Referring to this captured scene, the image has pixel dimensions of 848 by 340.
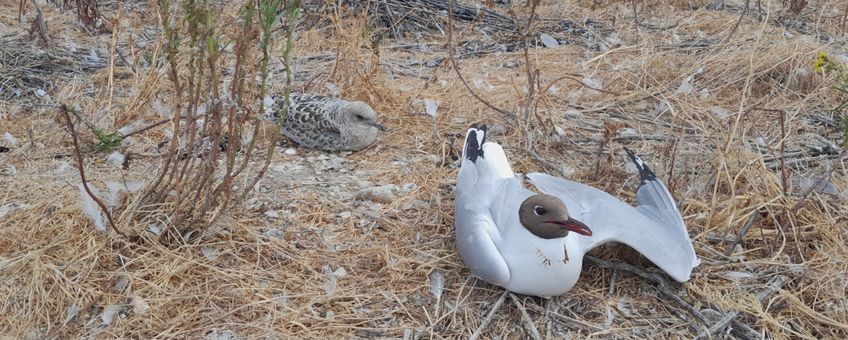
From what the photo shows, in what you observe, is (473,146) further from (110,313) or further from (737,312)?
(110,313)

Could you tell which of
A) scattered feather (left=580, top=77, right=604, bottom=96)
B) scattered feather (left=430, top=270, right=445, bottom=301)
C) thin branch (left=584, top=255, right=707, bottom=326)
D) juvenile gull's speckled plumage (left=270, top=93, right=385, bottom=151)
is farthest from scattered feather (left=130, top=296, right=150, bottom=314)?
scattered feather (left=580, top=77, right=604, bottom=96)

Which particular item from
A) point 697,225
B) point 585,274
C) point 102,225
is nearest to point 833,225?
point 697,225

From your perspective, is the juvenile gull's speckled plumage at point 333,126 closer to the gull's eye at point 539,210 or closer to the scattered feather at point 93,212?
the scattered feather at point 93,212

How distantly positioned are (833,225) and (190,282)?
2.67 m

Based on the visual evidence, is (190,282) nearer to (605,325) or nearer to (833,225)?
(605,325)

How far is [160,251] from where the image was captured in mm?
2959

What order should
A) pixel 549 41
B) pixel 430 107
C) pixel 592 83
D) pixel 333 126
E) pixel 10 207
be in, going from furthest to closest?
pixel 549 41 → pixel 592 83 → pixel 430 107 → pixel 333 126 → pixel 10 207

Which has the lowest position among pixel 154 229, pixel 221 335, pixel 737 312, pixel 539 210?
pixel 737 312

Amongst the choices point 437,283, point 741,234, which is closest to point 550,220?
point 437,283

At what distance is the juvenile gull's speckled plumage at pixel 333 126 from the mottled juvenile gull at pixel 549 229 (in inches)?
38.5

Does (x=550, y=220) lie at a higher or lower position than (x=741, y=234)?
higher

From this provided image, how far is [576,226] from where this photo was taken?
2.67 metres

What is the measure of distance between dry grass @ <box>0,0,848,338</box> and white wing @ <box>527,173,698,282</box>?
0.16 m

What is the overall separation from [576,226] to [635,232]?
35cm
